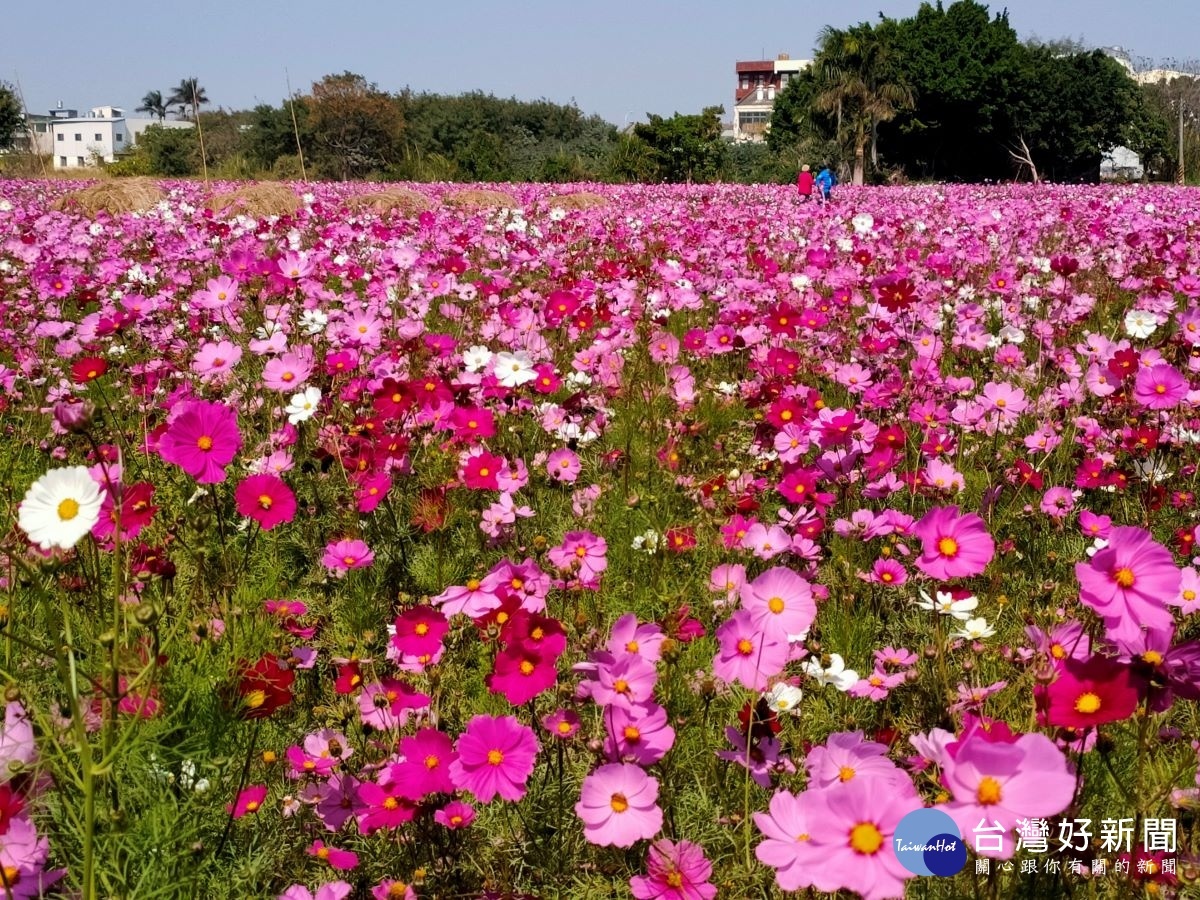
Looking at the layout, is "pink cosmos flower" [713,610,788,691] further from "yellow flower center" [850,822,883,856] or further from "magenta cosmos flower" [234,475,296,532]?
"magenta cosmos flower" [234,475,296,532]

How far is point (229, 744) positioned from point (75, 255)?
199 inches

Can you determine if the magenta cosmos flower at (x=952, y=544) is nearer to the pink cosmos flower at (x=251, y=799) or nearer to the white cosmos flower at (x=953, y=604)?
the white cosmos flower at (x=953, y=604)

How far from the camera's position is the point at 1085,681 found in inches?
41.6

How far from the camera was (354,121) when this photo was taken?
38.8 metres

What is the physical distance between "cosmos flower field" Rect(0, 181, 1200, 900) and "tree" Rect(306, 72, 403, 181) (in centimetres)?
3574

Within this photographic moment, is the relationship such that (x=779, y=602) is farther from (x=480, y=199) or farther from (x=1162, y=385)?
(x=480, y=199)

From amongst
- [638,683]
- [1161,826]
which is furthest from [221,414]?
Answer: [1161,826]

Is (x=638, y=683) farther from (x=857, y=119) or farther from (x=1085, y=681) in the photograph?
(x=857, y=119)

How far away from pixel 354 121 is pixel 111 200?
29163 mm

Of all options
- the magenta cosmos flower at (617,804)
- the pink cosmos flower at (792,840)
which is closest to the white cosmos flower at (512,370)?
the magenta cosmos flower at (617,804)

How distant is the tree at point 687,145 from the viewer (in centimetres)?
2917

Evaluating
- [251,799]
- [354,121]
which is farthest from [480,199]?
[354,121]

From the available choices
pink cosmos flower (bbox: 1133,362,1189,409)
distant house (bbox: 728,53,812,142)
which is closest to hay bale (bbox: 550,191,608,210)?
pink cosmos flower (bbox: 1133,362,1189,409)

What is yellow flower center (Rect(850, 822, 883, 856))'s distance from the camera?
873 millimetres
